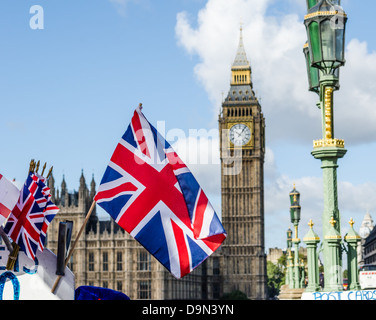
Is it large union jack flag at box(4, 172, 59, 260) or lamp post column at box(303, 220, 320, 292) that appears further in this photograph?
lamp post column at box(303, 220, 320, 292)

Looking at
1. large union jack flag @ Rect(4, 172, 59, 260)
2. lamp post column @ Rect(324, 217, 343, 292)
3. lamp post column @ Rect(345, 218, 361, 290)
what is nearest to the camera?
large union jack flag @ Rect(4, 172, 59, 260)

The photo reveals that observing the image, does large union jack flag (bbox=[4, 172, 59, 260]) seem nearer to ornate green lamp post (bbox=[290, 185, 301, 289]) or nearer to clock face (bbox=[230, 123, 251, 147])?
ornate green lamp post (bbox=[290, 185, 301, 289])

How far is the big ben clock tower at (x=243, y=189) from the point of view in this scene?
115312 millimetres

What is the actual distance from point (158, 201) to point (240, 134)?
109 metres

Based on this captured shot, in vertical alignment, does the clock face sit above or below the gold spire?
above

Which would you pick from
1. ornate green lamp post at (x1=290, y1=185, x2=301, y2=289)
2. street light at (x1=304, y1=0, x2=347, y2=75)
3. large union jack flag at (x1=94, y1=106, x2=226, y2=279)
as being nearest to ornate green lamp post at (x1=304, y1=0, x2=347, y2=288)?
street light at (x1=304, y1=0, x2=347, y2=75)

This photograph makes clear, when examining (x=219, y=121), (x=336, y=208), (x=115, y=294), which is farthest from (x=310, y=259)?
(x=219, y=121)

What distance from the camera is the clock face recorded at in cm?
11962

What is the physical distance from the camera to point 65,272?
1066 cm

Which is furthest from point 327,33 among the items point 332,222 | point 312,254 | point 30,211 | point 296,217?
point 296,217

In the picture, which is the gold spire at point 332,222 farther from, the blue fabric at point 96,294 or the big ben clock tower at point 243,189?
the big ben clock tower at point 243,189

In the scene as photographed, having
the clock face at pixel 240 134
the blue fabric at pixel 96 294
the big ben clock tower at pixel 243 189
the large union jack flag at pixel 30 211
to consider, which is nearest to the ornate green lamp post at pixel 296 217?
the large union jack flag at pixel 30 211

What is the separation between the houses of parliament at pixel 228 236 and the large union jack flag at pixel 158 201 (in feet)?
276
